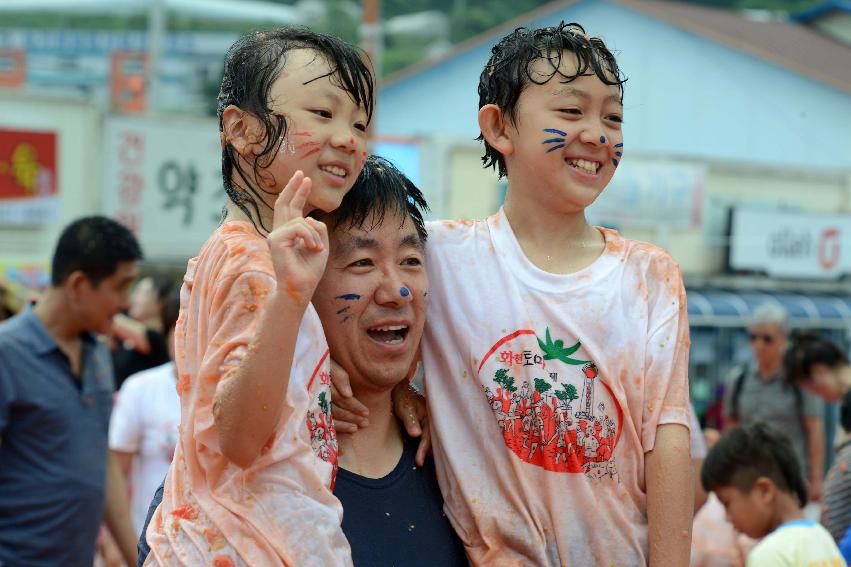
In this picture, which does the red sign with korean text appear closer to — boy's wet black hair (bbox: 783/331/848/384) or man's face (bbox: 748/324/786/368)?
man's face (bbox: 748/324/786/368)

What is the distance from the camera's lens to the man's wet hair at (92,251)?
212 inches

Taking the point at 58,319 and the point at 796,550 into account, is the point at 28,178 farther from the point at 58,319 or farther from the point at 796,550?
the point at 796,550

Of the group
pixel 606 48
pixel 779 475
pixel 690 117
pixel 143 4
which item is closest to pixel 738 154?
pixel 690 117

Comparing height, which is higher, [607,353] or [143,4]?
[143,4]

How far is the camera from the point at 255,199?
274 cm

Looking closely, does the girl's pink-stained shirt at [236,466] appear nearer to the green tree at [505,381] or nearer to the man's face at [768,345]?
the green tree at [505,381]

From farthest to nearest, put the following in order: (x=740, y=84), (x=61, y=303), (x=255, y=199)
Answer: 1. (x=740, y=84)
2. (x=61, y=303)
3. (x=255, y=199)

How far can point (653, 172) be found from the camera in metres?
17.1

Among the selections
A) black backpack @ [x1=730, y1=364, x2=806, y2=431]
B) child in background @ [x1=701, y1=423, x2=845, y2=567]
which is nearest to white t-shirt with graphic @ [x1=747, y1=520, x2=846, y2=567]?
child in background @ [x1=701, y1=423, x2=845, y2=567]

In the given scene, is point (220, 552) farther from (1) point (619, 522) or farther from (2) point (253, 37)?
(2) point (253, 37)

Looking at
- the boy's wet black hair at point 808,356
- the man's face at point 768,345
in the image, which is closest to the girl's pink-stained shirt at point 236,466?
the boy's wet black hair at point 808,356

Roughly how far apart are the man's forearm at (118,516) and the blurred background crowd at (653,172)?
1.40 ft

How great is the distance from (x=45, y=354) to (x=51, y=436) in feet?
1.14

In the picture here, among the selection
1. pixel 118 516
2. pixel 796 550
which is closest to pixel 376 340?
pixel 796 550
